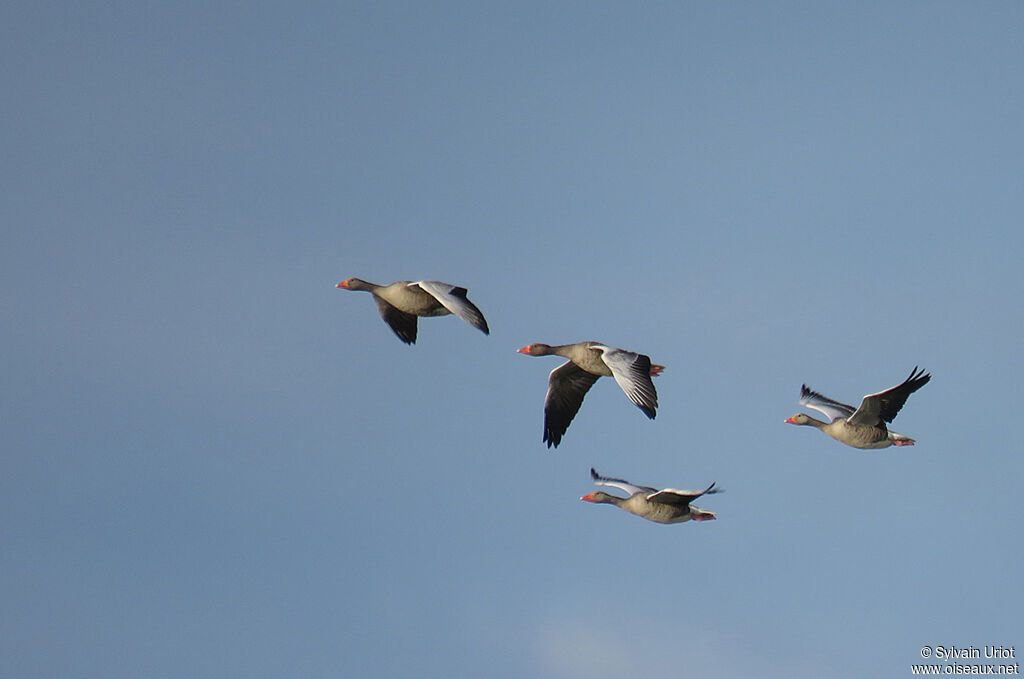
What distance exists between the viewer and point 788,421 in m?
34.5

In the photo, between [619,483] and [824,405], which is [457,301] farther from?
[824,405]

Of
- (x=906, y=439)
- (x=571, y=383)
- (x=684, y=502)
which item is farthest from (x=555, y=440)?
(x=906, y=439)

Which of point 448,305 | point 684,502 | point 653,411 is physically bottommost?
point 684,502

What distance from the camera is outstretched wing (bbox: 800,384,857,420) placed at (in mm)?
33875

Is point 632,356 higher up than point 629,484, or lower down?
higher up

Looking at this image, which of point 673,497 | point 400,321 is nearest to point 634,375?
point 673,497

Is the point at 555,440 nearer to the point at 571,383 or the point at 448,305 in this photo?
the point at 571,383

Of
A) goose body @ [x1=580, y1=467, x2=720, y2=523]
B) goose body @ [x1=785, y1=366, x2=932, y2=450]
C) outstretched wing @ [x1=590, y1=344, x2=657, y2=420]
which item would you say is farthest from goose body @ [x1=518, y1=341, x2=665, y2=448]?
goose body @ [x1=785, y1=366, x2=932, y2=450]

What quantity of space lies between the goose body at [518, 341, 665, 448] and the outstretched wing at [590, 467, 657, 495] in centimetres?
195

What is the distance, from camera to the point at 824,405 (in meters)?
34.6

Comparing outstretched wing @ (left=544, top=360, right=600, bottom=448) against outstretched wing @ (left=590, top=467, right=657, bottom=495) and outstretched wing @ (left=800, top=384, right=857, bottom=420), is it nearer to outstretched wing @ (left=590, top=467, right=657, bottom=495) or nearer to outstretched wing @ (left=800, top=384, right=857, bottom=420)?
outstretched wing @ (left=590, top=467, right=657, bottom=495)

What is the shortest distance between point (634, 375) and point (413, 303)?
6.00 meters

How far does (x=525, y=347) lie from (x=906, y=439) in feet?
30.3

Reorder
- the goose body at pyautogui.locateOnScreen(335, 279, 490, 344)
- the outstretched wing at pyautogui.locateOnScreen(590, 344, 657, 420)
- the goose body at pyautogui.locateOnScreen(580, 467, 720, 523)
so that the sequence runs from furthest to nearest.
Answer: the goose body at pyautogui.locateOnScreen(580, 467, 720, 523) → the goose body at pyautogui.locateOnScreen(335, 279, 490, 344) → the outstretched wing at pyautogui.locateOnScreen(590, 344, 657, 420)
